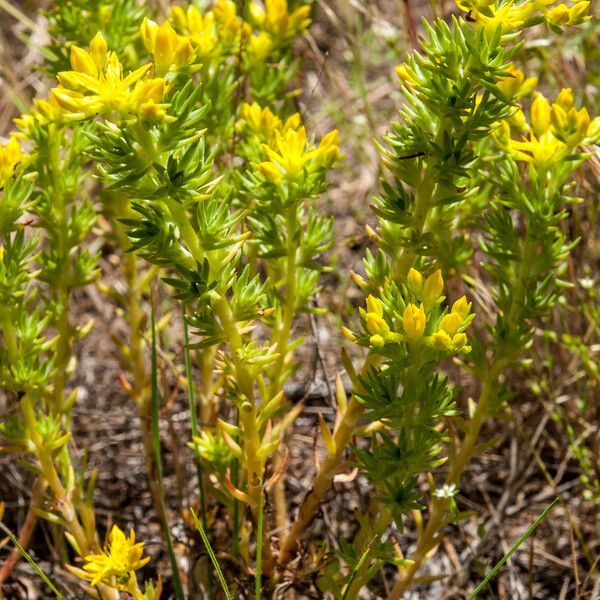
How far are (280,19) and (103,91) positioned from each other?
817 millimetres

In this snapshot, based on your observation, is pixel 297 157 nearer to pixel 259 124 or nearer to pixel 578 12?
pixel 259 124

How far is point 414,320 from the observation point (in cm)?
126

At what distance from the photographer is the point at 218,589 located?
6.13 ft

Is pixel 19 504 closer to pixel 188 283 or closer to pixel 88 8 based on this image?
pixel 188 283

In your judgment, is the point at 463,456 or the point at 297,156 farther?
the point at 463,456

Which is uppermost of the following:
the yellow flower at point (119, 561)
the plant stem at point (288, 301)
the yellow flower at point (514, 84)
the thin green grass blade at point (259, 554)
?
the yellow flower at point (514, 84)

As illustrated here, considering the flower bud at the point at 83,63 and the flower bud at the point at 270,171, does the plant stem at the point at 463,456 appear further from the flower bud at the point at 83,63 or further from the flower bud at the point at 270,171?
the flower bud at the point at 83,63

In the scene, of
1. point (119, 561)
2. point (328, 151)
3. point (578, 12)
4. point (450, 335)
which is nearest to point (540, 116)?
point (578, 12)

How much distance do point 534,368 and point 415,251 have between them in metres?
1.19

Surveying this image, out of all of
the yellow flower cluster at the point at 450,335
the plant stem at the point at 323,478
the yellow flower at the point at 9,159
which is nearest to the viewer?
the yellow flower cluster at the point at 450,335

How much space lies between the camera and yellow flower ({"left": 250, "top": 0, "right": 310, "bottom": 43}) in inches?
73.0

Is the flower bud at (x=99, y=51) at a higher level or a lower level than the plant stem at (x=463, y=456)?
higher

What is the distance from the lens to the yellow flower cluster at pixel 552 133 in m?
1.49

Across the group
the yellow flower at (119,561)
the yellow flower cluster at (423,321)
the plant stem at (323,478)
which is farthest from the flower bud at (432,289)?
the yellow flower at (119,561)
